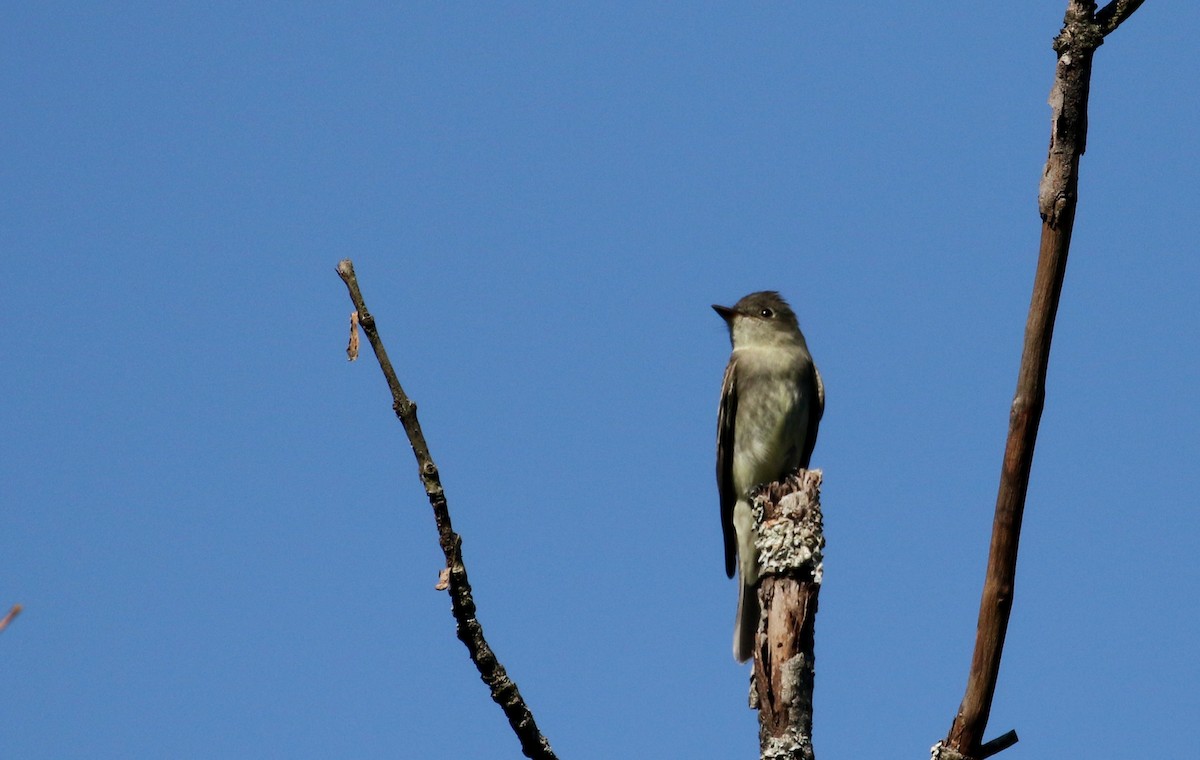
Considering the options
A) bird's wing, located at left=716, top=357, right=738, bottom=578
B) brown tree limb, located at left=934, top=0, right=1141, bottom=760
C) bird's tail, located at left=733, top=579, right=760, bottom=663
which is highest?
bird's wing, located at left=716, top=357, right=738, bottom=578

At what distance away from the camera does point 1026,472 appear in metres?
3.30

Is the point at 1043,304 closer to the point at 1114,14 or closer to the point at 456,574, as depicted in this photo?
the point at 1114,14

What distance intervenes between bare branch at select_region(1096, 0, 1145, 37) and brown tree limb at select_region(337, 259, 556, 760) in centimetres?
209

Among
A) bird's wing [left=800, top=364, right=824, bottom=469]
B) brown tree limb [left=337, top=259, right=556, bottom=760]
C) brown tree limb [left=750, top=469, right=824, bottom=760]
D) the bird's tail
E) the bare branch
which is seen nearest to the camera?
the bare branch

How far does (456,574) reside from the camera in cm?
413

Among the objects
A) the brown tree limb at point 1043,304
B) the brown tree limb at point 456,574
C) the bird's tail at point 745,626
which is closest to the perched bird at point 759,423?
the bird's tail at point 745,626

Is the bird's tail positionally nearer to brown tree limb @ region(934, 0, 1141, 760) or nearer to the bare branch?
brown tree limb @ region(934, 0, 1141, 760)

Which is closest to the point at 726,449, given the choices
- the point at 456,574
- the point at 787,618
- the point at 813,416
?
the point at 813,416

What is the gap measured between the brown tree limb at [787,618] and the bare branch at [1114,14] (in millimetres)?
2773

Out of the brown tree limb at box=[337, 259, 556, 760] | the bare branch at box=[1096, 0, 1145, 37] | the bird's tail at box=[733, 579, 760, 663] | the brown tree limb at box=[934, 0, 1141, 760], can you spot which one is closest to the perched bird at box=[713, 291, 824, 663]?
the bird's tail at box=[733, 579, 760, 663]

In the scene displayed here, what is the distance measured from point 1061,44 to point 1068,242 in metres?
0.51

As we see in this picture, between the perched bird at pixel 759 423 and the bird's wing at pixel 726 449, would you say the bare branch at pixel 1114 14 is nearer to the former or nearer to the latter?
the perched bird at pixel 759 423

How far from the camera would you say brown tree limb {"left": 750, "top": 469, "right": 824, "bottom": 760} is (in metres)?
5.04

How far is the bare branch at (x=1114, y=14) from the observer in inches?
129
